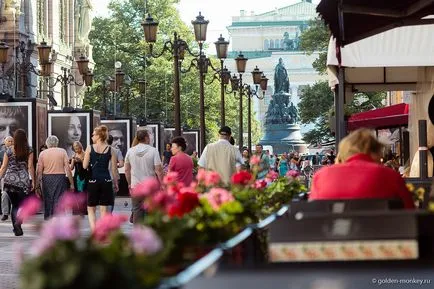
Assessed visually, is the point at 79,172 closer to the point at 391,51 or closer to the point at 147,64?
the point at 391,51

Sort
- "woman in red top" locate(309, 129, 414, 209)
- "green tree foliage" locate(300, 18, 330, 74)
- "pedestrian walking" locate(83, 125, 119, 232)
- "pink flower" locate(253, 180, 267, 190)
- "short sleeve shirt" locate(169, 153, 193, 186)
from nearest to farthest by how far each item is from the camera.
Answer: "woman in red top" locate(309, 129, 414, 209) < "pink flower" locate(253, 180, 267, 190) < "pedestrian walking" locate(83, 125, 119, 232) < "short sleeve shirt" locate(169, 153, 193, 186) < "green tree foliage" locate(300, 18, 330, 74)

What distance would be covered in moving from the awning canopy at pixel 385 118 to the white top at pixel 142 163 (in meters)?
9.31

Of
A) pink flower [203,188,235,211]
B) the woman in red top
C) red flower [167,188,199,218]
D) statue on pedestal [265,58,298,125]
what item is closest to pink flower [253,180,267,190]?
the woman in red top

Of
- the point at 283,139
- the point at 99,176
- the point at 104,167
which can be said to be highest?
the point at 104,167

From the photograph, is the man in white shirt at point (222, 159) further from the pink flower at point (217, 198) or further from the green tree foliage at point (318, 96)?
the green tree foliage at point (318, 96)

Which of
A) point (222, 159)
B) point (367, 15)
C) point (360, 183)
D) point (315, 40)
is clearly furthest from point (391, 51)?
point (315, 40)

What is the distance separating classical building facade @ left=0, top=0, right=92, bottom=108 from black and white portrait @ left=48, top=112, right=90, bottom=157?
78.3 ft

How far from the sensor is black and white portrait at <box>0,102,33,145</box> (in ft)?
113

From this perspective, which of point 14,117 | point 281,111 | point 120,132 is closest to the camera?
point 14,117

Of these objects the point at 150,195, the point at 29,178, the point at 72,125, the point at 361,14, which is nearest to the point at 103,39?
the point at 72,125

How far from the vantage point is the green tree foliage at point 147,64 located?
347 ft

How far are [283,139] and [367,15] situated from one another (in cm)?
8553

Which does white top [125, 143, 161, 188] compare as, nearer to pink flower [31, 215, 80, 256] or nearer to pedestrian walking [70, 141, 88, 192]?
pedestrian walking [70, 141, 88, 192]

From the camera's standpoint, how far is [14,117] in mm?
34531
